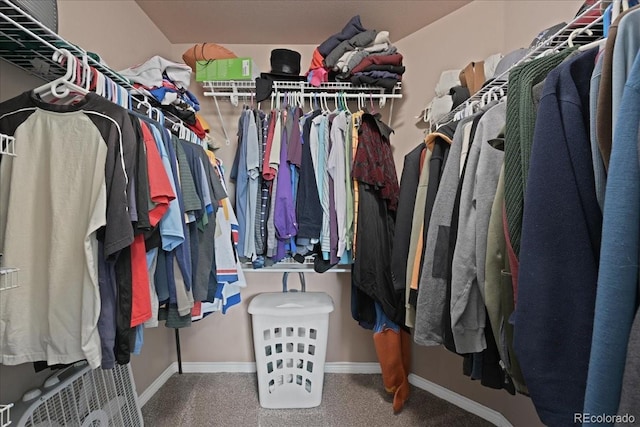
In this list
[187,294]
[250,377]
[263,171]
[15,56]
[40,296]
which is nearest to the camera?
[40,296]

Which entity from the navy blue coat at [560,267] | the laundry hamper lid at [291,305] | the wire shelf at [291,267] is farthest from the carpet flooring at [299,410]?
the navy blue coat at [560,267]

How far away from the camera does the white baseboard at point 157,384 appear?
1722 millimetres

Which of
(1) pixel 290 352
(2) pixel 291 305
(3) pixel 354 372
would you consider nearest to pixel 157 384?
(1) pixel 290 352

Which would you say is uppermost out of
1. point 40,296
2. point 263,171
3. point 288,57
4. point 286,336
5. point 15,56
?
point 288,57

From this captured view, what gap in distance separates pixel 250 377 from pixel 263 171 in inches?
57.2

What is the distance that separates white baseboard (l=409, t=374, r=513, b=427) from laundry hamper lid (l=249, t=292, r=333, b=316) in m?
0.83

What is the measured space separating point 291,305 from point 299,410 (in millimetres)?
599

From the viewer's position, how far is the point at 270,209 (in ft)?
5.46

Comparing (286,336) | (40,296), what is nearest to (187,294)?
(40,296)

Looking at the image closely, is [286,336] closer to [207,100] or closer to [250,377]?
[250,377]

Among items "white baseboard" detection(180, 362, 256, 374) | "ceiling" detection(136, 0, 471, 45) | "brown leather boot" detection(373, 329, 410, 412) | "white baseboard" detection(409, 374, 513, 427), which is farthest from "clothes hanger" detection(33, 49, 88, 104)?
"white baseboard" detection(409, 374, 513, 427)

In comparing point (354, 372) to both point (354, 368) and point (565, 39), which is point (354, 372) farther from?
point (565, 39)

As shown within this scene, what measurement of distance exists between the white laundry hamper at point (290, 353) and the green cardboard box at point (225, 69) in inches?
53.7

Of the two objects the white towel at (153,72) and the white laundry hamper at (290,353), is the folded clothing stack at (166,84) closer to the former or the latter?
the white towel at (153,72)
